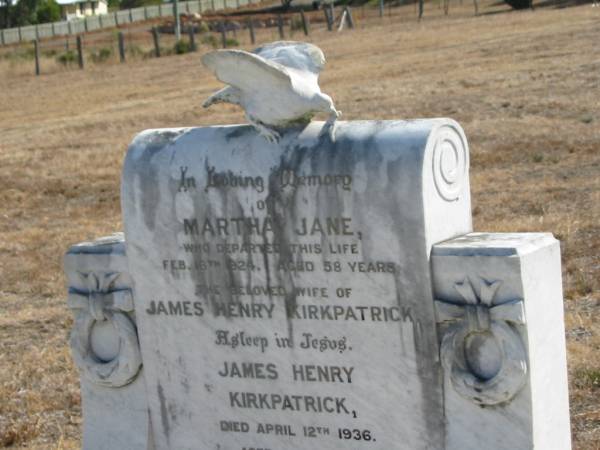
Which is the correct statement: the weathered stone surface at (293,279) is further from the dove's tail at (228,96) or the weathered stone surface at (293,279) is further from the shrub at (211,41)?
the shrub at (211,41)

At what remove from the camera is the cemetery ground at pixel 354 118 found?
7930mm

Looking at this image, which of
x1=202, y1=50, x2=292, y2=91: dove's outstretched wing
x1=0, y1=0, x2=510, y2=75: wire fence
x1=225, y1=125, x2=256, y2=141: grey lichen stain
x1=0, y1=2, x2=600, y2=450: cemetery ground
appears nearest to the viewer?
x1=202, y1=50, x2=292, y2=91: dove's outstretched wing

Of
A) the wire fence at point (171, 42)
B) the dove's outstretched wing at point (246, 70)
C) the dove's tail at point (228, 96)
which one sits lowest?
the wire fence at point (171, 42)

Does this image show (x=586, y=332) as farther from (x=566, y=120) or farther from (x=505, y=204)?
(x=566, y=120)

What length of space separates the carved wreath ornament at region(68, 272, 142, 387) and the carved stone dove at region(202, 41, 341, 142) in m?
1.08

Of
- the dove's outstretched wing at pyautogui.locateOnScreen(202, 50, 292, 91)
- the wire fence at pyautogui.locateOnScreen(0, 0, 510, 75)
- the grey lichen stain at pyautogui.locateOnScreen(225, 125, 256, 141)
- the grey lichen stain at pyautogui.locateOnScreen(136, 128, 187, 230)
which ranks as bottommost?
the wire fence at pyautogui.locateOnScreen(0, 0, 510, 75)

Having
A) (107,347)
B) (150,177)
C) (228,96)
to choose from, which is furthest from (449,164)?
(107,347)

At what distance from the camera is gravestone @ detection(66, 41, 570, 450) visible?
5.21m

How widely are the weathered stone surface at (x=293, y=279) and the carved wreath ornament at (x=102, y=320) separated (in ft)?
0.40

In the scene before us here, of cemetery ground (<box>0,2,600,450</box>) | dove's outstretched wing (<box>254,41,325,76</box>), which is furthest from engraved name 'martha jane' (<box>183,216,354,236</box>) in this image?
cemetery ground (<box>0,2,600,450</box>)

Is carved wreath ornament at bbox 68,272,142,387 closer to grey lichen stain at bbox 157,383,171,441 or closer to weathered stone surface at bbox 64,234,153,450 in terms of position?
weathered stone surface at bbox 64,234,153,450

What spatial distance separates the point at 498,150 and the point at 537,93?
4.02 m

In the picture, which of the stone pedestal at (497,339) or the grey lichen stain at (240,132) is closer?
the stone pedestal at (497,339)

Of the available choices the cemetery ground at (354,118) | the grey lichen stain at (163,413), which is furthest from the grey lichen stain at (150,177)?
the cemetery ground at (354,118)
